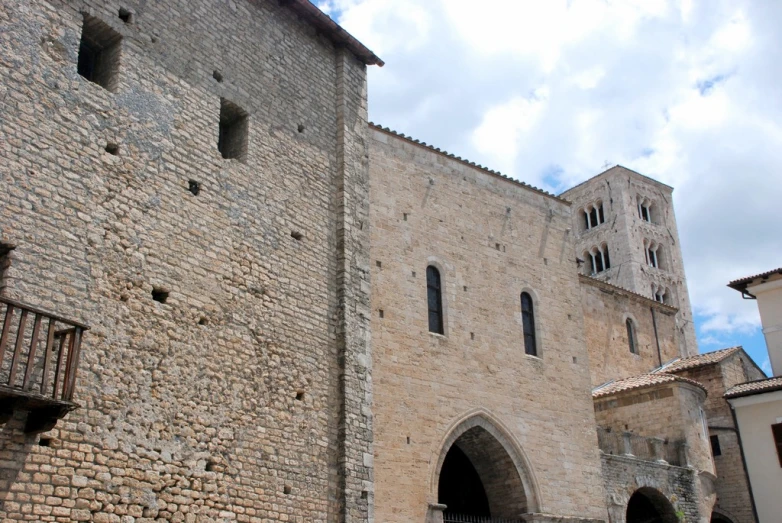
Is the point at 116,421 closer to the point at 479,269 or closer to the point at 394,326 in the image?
the point at 394,326

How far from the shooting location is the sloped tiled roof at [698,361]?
25703 millimetres

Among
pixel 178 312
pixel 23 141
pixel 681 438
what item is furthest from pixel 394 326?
pixel 681 438

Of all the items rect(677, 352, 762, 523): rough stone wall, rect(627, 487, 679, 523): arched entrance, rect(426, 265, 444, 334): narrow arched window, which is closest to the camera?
rect(426, 265, 444, 334): narrow arched window

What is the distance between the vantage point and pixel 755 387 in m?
24.1

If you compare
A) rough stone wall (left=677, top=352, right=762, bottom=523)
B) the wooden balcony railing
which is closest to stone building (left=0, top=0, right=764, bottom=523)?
the wooden balcony railing

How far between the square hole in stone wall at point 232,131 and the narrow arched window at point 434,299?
18.0 ft

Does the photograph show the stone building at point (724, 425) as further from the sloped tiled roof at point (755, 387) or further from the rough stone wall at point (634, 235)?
the rough stone wall at point (634, 235)

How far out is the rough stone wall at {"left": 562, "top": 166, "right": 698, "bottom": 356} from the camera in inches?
1801

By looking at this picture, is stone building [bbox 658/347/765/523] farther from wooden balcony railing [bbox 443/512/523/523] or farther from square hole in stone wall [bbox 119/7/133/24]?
square hole in stone wall [bbox 119/7/133/24]

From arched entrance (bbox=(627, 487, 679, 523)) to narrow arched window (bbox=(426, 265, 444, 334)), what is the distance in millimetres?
7168

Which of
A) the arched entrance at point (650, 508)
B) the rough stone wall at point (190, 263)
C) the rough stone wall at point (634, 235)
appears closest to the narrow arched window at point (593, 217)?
the rough stone wall at point (634, 235)

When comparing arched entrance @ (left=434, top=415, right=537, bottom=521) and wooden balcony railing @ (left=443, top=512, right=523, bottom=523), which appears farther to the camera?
arched entrance @ (left=434, top=415, right=537, bottom=521)

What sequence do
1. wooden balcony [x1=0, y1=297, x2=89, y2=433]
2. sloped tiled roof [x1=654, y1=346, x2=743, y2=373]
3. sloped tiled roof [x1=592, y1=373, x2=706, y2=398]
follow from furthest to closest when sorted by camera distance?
1. sloped tiled roof [x1=654, y1=346, x2=743, y2=373]
2. sloped tiled roof [x1=592, y1=373, x2=706, y2=398]
3. wooden balcony [x1=0, y1=297, x2=89, y2=433]

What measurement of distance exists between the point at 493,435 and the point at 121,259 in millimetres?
9008
